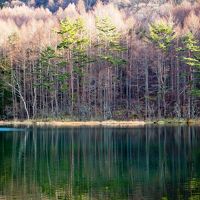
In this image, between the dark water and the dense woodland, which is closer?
the dark water

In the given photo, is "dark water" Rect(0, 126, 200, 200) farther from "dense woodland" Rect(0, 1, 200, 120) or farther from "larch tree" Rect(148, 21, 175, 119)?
"dense woodland" Rect(0, 1, 200, 120)

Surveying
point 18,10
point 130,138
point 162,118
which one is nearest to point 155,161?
point 130,138

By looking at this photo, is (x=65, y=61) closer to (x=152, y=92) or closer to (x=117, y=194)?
(x=152, y=92)

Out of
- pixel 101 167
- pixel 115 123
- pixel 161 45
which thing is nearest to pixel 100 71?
pixel 161 45

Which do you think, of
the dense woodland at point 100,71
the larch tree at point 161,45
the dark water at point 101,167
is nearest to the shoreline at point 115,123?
the dense woodland at point 100,71

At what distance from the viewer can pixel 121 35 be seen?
3036 inches

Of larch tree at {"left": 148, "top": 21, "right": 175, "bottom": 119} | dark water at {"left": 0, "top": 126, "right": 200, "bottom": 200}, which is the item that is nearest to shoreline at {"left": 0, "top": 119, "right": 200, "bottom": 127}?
larch tree at {"left": 148, "top": 21, "right": 175, "bottom": 119}

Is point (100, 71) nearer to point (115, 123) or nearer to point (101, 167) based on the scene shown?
point (115, 123)

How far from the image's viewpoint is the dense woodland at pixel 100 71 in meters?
69.0

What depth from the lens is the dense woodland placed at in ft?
226

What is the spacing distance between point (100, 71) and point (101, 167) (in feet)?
154

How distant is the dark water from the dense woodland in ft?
91.9

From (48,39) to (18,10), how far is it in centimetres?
6166

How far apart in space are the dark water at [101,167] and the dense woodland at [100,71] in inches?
1102
